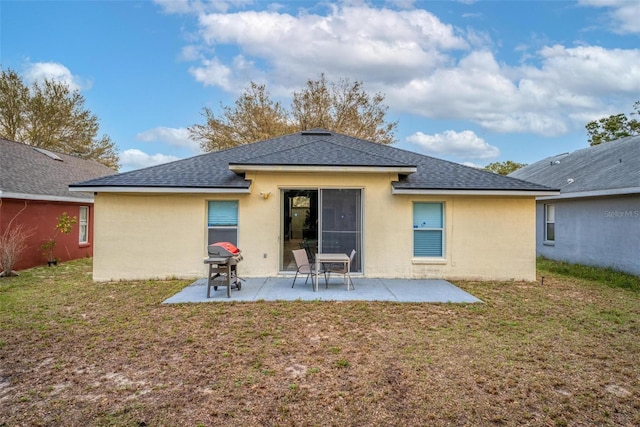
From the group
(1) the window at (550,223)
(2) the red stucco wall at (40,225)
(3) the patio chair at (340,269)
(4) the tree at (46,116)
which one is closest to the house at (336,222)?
(3) the patio chair at (340,269)

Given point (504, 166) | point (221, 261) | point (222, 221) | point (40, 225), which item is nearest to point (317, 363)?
point (221, 261)

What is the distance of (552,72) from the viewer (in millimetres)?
17719

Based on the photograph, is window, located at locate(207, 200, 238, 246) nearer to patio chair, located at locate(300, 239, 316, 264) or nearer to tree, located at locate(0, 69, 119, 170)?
patio chair, located at locate(300, 239, 316, 264)

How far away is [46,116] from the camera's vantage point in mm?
23734

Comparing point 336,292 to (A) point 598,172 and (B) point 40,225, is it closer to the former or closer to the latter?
(B) point 40,225

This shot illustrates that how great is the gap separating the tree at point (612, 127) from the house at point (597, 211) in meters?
21.3

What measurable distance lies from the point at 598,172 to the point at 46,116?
31.0 m

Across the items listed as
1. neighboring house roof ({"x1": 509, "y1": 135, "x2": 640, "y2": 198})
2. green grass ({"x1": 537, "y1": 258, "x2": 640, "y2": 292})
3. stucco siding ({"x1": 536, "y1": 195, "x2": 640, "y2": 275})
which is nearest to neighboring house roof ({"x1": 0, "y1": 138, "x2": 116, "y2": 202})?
green grass ({"x1": 537, "y1": 258, "x2": 640, "y2": 292})

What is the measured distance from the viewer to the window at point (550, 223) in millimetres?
14270

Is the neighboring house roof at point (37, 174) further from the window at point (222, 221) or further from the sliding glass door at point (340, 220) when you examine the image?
the sliding glass door at point (340, 220)

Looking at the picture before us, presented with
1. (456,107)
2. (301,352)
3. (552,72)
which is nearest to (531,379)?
(301,352)

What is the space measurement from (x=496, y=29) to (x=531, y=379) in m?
15.0

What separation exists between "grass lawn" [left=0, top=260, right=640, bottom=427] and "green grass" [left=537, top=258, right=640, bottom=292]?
252 cm

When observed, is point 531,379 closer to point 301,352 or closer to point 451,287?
point 301,352
